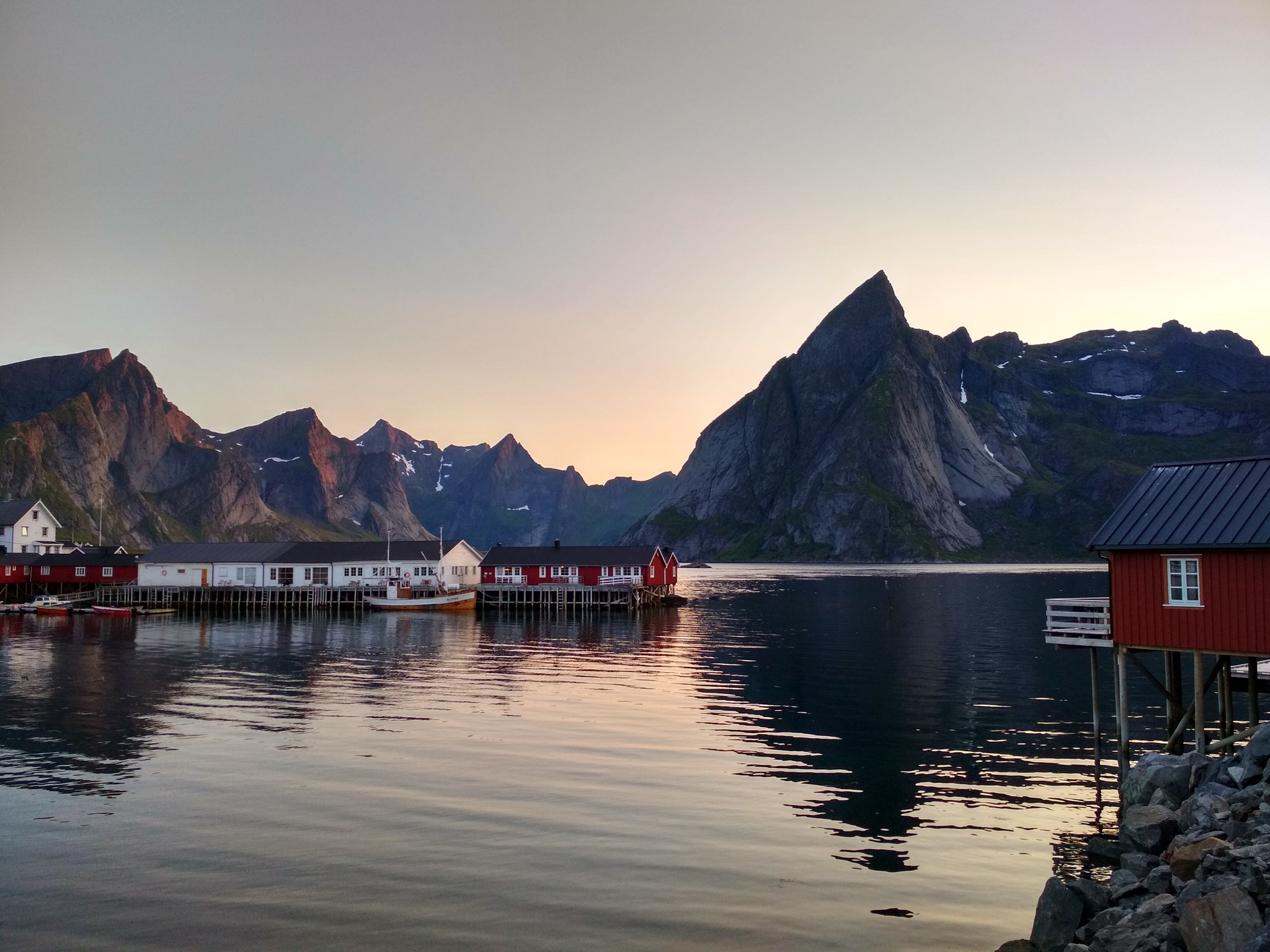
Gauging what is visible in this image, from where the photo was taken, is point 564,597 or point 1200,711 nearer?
point 1200,711

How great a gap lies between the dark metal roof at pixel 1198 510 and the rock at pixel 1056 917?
13337 millimetres

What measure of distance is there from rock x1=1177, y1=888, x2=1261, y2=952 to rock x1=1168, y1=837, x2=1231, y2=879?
2.54 m

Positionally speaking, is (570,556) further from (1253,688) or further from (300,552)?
(1253,688)

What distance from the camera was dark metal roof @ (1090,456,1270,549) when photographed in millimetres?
27500

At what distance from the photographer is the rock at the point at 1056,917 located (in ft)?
53.7

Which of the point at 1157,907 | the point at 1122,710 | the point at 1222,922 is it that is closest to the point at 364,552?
the point at 1122,710

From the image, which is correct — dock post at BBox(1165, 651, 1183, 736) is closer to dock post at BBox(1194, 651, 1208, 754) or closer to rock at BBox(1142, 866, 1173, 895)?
dock post at BBox(1194, 651, 1208, 754)

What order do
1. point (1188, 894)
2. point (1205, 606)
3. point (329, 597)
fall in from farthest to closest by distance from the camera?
point (329, 597), point (1205, 606), point (1188, 894)

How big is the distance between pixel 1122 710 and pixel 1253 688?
3977mm

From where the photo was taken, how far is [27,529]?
414 ft

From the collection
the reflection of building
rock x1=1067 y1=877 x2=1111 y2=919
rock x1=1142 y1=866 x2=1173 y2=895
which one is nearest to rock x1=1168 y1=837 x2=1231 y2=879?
rock x1=1142 y1=866 x2=1173 y2=895

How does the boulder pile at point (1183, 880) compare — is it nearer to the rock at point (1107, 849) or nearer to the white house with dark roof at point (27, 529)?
the rock at point (1107, 849)

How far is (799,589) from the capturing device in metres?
166

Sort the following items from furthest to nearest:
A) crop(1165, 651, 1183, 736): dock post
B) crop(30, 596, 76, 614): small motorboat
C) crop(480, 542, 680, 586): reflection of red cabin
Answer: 1. crop(480, 542, 680, 586): reflection of red cabin
2. crop(30, 596, 76, 614): small motorboat
3. crop(1165, 651, 1183, 736): dock post
